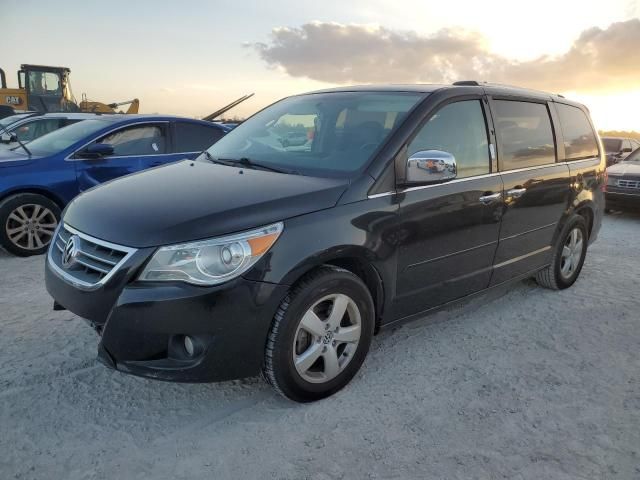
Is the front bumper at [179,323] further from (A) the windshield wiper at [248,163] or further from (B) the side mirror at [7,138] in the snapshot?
(B) the side mirror at [7,138]

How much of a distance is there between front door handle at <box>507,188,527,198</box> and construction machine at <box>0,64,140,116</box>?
56.4ft

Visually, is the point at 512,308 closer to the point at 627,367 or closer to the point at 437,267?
the point at 627,367

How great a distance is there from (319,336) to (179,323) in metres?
0.75

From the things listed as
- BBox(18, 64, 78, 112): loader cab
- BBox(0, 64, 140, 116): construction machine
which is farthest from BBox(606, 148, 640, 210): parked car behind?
BBox(18, 64, 78, 112): loader cab

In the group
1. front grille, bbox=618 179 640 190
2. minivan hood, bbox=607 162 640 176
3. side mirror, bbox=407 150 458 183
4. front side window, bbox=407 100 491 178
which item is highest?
front side window, bbox=407 100 491 178

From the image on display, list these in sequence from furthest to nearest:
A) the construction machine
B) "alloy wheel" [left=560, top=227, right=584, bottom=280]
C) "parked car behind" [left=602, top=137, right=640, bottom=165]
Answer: the construction machine, "parked car behind" [left=602, top=137, right=640, bottom=165], "alloy wheel" [left=560, top=227, right=584, bottom=280]

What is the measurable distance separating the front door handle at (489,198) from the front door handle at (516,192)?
0.49 ft

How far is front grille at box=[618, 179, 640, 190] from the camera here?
29.5ft

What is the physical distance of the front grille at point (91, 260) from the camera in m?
2.46

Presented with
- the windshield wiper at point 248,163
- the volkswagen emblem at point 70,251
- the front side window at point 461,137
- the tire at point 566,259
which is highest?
the front side window at point 461,137

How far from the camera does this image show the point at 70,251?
270 cm

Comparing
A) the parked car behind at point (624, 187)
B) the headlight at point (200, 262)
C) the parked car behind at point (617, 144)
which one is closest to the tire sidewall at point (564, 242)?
the headlight at point (200, 262)

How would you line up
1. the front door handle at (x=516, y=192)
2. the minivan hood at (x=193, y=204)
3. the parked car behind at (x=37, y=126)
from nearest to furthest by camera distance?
the minivan hood at (x=193, y=204) → the front door handle at (x=516, y=192) → the parked car behind at (x=37, y=126)

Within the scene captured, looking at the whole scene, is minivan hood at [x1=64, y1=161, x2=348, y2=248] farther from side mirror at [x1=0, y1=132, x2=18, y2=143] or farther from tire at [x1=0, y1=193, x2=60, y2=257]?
side mirror at [x1=0, y1=132, x2=18, y2=143]
